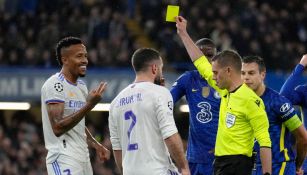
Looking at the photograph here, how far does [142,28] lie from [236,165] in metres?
16.4

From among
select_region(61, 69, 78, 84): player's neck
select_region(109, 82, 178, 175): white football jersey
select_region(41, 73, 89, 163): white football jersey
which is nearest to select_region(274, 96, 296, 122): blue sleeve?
select_region(109, 82, 178, 175): white football jersey

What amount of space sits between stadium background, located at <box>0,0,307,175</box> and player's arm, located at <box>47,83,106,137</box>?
36.0 ft

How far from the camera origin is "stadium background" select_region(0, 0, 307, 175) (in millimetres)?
21969

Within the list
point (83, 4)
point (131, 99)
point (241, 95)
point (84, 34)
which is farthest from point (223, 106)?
point (83, 4)

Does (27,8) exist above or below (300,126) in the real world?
above

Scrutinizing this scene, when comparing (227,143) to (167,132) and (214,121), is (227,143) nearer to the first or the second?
(167,132)

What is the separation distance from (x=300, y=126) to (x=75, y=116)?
2.21m

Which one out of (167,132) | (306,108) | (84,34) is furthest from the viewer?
(84,34)

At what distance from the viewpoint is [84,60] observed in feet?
31.5

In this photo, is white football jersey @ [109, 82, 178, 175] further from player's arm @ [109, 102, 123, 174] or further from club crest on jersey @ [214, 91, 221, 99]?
club crest on jersey @ [214, 91, 221, 99]

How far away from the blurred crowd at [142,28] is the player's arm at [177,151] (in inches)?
540

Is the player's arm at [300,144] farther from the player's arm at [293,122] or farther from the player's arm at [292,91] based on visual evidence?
the player's arm at [292,91]

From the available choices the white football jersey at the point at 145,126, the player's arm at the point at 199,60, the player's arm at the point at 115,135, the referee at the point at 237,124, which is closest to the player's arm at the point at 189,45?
the player's arm at the point at 199,60

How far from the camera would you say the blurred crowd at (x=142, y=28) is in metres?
22.5
